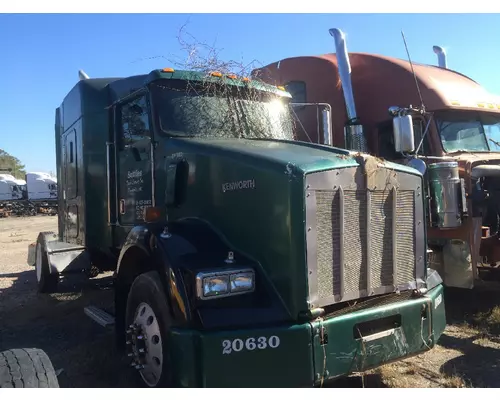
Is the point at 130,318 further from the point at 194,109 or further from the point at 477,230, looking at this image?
the point at 477,230

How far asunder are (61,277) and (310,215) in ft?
15.2

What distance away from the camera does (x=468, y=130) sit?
705 centimetres

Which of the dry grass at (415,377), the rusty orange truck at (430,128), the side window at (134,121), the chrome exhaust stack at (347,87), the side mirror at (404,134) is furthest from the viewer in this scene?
the chrome exhaust stack at (347,87)

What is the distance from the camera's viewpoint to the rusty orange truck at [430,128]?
5.75m

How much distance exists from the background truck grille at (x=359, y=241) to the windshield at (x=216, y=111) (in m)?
1.54

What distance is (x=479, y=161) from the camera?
20.2 feet

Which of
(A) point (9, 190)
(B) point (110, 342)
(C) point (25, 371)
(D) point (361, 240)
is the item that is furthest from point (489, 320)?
(A) point (9, 190)

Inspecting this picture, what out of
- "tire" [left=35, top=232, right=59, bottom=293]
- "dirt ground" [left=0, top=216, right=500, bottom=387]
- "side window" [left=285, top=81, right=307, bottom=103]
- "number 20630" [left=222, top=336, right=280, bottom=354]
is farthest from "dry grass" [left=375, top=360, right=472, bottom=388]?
"tire" [left=35, top=232, right=59, bottom=293]

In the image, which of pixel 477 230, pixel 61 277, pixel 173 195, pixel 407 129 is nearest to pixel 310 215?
pixel 173 195

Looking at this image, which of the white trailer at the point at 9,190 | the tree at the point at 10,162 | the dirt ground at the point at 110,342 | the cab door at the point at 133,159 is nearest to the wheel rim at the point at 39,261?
the dirt ground at the point at 110,342

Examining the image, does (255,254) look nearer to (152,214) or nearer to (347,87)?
(152,214)

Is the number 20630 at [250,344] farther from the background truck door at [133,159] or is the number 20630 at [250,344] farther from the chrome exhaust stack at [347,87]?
the chrome exhaust stack at [347,87]

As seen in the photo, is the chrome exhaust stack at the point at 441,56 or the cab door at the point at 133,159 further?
the chrome exhaust stack at the point at 441,56

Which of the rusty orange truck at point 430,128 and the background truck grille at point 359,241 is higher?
the rusty orange truck at point 430,128
